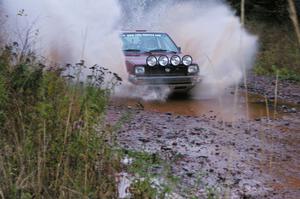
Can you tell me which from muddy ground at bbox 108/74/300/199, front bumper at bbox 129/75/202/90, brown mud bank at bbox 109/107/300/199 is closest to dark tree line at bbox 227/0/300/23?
front bumper at bbox 129/75/202/90

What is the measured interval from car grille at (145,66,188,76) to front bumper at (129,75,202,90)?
81 millimetres

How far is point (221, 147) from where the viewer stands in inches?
290

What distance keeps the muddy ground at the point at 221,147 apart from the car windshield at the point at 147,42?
1.85 m

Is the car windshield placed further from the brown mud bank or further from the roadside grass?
the roadside grass

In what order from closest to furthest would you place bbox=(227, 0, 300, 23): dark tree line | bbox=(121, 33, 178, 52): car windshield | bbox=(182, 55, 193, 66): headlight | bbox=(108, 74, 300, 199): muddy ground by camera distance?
bbox=(108, 74, 300, 199): muddy ground, bbox=(182, 55, 193, 66): headlight, bbox=(121, 33, 178, 52): car windshield, bbox=(227, 0, 300, 23): dark tree line

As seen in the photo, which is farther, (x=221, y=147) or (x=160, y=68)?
(x=160, y=68)

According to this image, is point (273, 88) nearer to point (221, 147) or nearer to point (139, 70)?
point (139, 70)

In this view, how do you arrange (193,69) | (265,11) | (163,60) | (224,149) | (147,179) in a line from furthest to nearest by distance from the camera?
1. (265,11)
2. (193,69)
3. (163,60)
4. (224,149)
5. (147,179)

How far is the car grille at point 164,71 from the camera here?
37.5 feet

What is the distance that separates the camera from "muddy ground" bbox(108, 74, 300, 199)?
560cm

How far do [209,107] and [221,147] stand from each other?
12.6ft

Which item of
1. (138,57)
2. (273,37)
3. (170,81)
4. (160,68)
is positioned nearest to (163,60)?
(160,68)

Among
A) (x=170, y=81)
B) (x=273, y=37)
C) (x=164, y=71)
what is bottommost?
(x=170, y=81)

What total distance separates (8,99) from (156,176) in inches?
54.9
